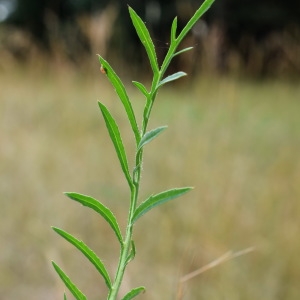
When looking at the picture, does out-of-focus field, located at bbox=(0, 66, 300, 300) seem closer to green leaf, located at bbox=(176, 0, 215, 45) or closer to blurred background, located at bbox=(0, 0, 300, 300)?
blurred background, located at bbox=(0, 0, 300, 300)

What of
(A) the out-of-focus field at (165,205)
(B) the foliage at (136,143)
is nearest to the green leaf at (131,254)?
(B) the foliage at (136,143)

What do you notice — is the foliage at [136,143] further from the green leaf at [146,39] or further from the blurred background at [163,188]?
the blurred background at [163,188]

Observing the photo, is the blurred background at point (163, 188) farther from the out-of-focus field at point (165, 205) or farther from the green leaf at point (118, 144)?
the green leaf at point (118, 144)

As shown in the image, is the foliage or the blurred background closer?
the foliage

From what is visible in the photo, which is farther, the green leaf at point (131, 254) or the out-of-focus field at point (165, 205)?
the out-of-focus field at point (165, 205)

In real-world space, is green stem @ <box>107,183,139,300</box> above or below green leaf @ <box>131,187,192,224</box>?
below

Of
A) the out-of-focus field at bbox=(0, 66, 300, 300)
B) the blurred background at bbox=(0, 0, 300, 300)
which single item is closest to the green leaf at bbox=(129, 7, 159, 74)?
the blurred background at bbox=(0, 0, 300, 300)

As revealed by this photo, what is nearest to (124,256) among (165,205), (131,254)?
(131,254)

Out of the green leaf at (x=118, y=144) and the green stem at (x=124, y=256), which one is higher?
the green leaf at (x=118, y=144)
